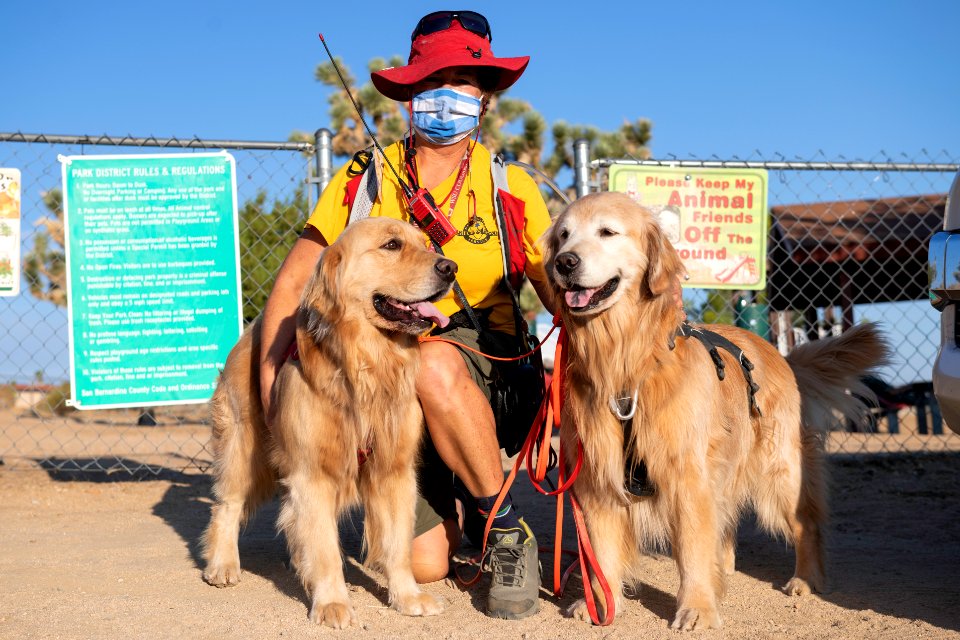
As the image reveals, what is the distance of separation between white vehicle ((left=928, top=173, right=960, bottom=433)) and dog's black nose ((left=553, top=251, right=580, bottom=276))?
1182mm

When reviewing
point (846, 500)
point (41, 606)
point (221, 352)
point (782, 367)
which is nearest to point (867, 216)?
point (846, 500)

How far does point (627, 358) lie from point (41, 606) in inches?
92.4

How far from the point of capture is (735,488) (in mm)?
3631

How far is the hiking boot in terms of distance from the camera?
3.17 metres

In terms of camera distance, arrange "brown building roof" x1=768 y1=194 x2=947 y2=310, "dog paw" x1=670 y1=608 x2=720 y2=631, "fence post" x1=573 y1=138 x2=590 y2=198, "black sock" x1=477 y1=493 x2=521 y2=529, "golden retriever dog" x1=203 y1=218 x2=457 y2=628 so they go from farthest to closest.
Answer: "brown building roof" x1=768 y1=194 x2=947 y2=310 → "fence post" x1=573 y1=138 x2=590 y2=198 → "black sock" x1=477 y1=493 x2=521 y2=529 → "golden retriever dog" x1=203 y1=218 x2=457 y2=628 → "dog paw" x1=670 y1=608 x2=720 y2=631

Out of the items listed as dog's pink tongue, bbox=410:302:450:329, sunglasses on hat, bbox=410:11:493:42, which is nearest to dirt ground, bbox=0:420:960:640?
dog's pink tongue, bbox=410:302:450:329

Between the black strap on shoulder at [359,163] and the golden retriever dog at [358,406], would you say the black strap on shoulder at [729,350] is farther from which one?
the black strap on shoulder at [359,163]

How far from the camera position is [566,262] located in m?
3.01

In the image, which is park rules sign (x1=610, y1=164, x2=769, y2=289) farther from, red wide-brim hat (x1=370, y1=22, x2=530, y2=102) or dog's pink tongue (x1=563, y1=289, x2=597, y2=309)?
dog's pink tongue (x1=563, y1=289, x2=597, y2=309)

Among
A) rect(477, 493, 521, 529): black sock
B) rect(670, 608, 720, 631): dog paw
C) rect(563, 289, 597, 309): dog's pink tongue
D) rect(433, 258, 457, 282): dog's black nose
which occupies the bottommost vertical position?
rect(670, 608, 720, 631): dog paw

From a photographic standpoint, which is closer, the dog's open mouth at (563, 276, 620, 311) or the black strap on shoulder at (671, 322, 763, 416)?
the dog's open mouth at (563, 276, 620, 311)

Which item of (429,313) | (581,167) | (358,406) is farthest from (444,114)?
(581,167)

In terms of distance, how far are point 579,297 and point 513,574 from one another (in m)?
1.08

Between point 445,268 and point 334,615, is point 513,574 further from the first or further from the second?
point 445,268
